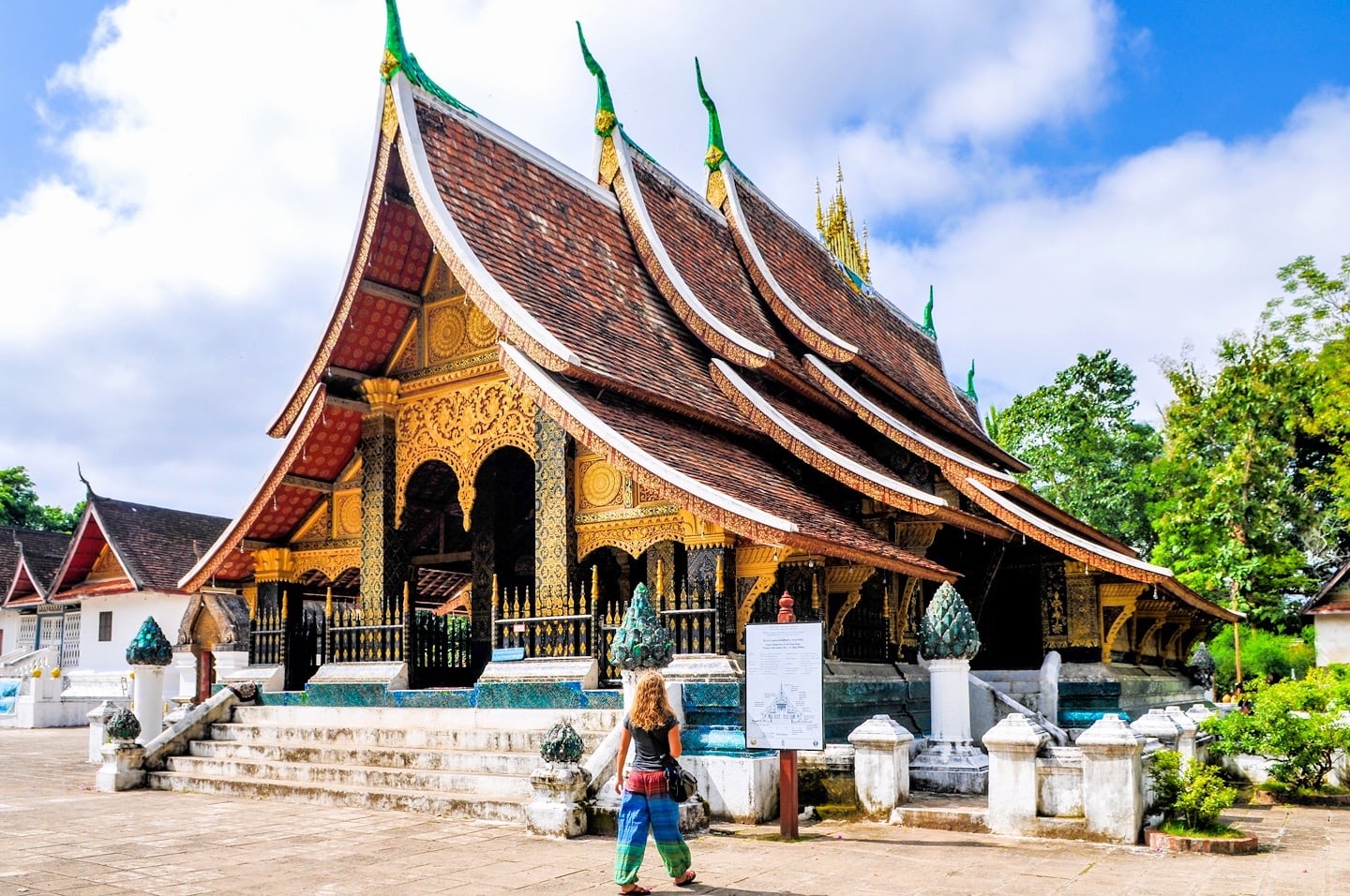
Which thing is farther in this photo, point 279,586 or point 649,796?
point 279,586

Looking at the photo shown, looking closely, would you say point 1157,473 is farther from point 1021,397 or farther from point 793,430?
point 793,430

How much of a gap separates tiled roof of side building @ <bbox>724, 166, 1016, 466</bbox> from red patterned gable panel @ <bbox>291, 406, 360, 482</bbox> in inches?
218

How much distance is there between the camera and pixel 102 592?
26.1m

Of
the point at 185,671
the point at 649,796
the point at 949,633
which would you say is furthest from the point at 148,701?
the point at 185,671

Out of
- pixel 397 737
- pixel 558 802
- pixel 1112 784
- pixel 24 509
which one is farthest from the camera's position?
pixel 24 509

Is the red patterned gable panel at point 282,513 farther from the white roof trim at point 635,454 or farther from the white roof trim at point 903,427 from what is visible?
the white roof trim at point 903,427

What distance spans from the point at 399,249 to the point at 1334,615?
20495 millimetres

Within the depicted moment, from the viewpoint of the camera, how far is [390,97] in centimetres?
1035

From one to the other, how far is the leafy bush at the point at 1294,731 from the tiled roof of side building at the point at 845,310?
5296 mm

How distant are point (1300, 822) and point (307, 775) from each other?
767cm

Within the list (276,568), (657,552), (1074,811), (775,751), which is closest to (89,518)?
(276,568)

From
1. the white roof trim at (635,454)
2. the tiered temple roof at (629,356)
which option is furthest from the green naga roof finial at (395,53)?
the white roof trim at (635,454)

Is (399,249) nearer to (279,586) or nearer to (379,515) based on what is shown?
(379,515)

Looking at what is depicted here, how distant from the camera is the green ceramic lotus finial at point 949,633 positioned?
8.78 meters
